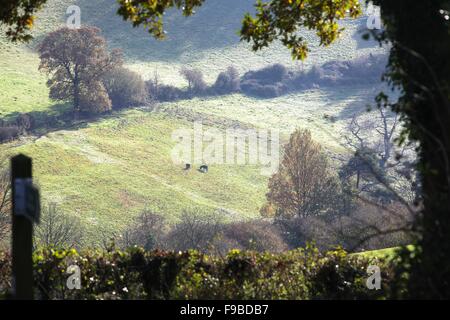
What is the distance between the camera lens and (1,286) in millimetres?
11203

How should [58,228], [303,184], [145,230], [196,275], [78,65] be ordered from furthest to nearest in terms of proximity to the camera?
[78,65] < [303,184] < [145,230] < [58,228] < [196,275]

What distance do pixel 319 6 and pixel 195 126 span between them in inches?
3202

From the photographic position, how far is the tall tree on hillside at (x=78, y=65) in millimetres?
95438

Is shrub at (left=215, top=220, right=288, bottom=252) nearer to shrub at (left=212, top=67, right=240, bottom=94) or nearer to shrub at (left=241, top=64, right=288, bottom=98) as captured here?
shrub at (left=212, top=67, right=240, bottom=94)

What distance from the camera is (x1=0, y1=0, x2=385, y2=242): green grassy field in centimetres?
7050

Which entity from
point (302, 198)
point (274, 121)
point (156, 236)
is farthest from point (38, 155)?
point (274, 121)

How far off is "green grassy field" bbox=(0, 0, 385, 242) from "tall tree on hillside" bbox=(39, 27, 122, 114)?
2.58 meters

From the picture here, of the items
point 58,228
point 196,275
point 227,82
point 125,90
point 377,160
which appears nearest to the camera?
point 196,275

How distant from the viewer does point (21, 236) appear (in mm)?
5762

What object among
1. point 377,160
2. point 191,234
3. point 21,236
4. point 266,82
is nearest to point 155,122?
point 377,160

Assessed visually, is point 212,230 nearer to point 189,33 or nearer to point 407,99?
point 407,99

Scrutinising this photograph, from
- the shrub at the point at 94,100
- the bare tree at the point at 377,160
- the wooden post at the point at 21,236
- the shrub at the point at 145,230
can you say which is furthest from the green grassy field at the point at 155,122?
the wooden post at the point at 21,236

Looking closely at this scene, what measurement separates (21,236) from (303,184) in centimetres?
6754

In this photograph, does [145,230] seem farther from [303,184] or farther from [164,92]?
[164,92]
